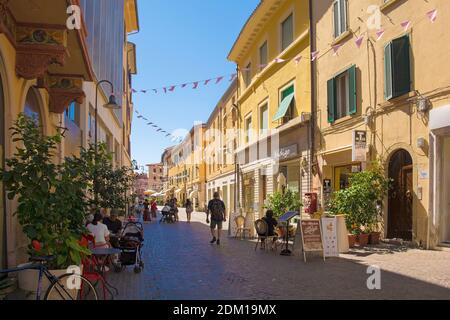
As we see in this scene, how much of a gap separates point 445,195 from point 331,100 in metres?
5.96

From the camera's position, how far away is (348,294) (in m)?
6.93

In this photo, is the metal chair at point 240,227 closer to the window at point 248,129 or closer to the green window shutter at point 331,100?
the green window shutter at point 331,100

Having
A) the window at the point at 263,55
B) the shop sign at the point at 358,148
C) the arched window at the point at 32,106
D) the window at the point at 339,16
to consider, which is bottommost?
the shop sign at the point at 358,148

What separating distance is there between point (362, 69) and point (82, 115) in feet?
29.9

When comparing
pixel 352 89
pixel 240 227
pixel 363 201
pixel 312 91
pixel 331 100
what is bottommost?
pixel 240 227

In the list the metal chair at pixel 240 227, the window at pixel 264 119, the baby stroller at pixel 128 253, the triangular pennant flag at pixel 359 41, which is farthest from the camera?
the window at pixel 264 119

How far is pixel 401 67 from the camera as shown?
12422mm

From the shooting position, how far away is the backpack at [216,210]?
14602mm

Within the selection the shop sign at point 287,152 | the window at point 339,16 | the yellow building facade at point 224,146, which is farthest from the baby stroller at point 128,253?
the yellow building facade at point 224,146

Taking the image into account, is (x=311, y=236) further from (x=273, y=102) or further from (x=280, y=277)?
(x=273, y=102)

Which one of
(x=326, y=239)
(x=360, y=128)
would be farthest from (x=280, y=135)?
(x=326, y=239)

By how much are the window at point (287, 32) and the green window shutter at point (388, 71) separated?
7.68m

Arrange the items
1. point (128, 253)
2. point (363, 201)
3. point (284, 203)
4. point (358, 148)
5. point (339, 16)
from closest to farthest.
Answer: point (128, 253) → point (363, 201) → point (358, 148) → point (339, 16) → point (284, 203)

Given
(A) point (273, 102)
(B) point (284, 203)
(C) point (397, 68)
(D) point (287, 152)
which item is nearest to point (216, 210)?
(B) point (284, 203)
